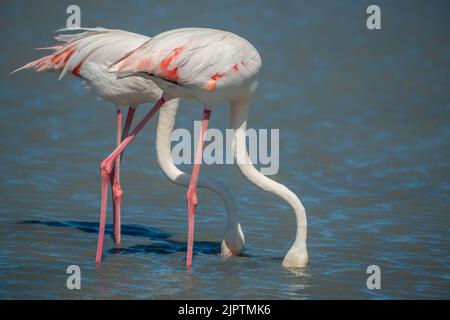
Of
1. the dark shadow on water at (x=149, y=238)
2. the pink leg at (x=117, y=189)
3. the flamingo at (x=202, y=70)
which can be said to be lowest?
the dark shadow on water at (x=149, y=238)

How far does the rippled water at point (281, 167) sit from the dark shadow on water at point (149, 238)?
0.03m

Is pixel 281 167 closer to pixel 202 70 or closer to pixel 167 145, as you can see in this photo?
pixel 167 145

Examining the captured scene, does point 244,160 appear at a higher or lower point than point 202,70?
lower

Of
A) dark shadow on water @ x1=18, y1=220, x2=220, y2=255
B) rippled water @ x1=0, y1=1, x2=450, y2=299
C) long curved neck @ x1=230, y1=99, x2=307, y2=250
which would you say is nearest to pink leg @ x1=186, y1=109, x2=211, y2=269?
rippled water @ x1=0, y1=1, x2=450, y2=299

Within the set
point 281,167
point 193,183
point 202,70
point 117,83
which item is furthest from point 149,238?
point 281,167

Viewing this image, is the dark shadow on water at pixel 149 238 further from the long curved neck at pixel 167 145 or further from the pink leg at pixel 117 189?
the long curved neck at pixel 167 145

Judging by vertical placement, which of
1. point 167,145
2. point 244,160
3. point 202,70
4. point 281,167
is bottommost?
point 244,160

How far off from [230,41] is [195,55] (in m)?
0.35

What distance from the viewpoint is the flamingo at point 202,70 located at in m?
7.66

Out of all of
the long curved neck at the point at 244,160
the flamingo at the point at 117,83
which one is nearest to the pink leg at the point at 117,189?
the flamingo at the point at 117,83

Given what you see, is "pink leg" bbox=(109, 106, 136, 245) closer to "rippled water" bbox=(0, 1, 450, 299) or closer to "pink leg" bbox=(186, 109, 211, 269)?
"rippled water" bbox=(0, 1, 450, 299)

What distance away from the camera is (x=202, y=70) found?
768 cm

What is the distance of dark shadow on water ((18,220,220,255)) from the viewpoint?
27.7ft

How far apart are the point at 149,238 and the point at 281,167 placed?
11.7ft
